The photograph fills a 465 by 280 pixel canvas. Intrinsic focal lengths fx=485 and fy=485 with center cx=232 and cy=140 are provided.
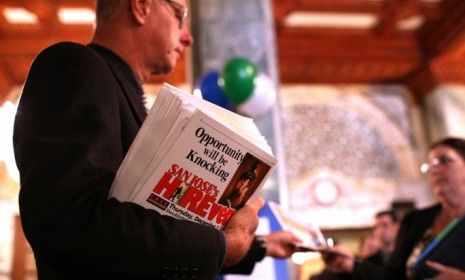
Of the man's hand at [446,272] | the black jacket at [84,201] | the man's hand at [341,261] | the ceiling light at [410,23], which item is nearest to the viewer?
the black jacket at [84,201]

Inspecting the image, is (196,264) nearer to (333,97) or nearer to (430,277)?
Answer: (430,277)

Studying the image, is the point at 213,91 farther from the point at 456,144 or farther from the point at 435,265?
the point at 435,265

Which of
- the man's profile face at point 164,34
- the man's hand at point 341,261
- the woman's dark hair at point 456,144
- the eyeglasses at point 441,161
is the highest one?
the man's profile face at point 164,34

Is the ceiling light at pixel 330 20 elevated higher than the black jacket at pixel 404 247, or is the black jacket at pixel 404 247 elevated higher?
the ceiling light at pixel 330 20

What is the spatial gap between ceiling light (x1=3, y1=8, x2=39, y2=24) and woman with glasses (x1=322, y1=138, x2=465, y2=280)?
17.0 ft

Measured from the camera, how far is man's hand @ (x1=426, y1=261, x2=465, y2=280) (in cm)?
186

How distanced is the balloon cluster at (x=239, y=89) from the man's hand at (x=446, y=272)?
1452 millimetres

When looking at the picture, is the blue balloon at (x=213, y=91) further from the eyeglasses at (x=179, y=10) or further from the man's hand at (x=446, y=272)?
the eyeglasses at (x=179, y=10)

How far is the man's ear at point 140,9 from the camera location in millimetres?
1090

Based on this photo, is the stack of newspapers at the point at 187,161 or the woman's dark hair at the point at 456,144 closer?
the stack of newspapers at the point at 187,161

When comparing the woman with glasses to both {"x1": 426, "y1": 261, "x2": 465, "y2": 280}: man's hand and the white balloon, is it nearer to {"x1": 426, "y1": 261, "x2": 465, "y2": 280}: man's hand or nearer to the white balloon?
{"x1": 426, "y1": 261, "x2": 465, "y2": 280}: man's hand

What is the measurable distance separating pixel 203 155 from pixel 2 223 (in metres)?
5.93

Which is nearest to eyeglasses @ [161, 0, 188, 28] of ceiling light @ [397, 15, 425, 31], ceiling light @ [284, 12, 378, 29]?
ceiling light @ [284, 12, 378, 29]

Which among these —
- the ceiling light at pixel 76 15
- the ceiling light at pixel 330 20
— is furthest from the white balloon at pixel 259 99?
the ceiling light at pixel 76 15
